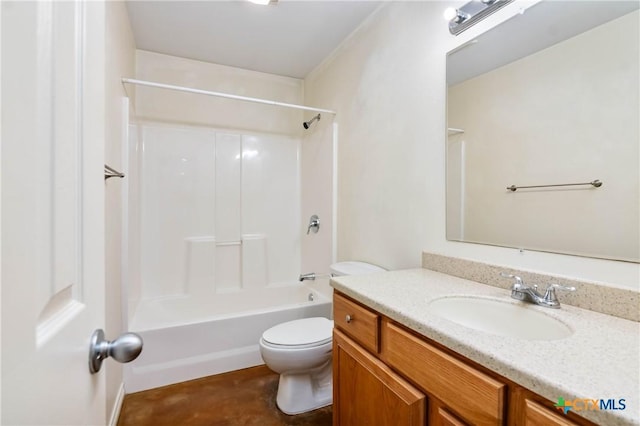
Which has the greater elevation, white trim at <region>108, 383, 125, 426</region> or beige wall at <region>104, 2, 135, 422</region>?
beige wall at <region>104, 2, 135, 422</region>

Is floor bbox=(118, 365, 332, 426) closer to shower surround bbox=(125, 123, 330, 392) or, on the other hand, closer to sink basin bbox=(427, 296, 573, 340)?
shower surround bbox=(125, 123, 330, 392)

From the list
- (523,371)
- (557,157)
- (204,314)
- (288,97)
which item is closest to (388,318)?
(523,371)

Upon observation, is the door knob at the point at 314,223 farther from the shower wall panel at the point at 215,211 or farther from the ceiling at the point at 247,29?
the ceiling at the point at 247,29

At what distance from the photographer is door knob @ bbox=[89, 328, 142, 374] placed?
0.51 meters

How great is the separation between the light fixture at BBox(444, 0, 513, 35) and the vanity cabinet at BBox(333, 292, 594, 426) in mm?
1329

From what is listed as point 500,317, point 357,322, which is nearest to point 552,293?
point 500,317

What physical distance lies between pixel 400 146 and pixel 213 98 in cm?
191

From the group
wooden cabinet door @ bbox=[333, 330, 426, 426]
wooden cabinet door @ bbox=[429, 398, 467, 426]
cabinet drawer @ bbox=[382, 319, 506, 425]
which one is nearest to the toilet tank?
wooden cabinet door @ bbox=[333, 330, 426, 426]

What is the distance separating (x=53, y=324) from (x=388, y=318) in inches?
34.0

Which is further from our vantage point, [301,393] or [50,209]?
[301,393]

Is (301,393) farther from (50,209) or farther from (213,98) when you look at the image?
(213,98)

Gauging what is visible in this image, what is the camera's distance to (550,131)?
108 cm

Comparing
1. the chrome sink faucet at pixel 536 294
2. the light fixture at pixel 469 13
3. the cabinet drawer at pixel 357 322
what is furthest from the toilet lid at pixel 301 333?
the light fixture at pixel 469 13

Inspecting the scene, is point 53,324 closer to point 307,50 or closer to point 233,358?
point 233,358
